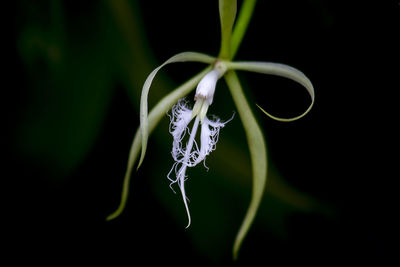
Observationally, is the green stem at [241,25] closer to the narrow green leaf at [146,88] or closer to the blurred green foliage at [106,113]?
the narrow green leaf at [146,88]

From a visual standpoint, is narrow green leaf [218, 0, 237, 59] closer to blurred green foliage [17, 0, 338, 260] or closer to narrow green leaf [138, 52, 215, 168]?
narrow green leaf [138, 52, 215, 168]

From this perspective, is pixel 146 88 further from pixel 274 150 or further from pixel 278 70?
pixel 274 150

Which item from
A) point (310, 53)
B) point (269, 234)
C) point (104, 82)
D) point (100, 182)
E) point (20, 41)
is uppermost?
point (20, 41)

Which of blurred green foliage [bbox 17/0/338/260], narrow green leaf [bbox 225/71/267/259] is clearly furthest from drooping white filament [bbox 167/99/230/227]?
blurred green foliage [bbox 17/0/338/260]

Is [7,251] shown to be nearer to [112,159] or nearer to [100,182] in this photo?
[100,182]

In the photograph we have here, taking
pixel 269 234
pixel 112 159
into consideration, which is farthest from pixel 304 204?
pixel 112 159

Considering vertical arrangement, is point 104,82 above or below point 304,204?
above

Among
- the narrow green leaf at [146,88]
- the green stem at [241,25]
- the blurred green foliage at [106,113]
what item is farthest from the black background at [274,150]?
the narrow green leaf at [146,88]

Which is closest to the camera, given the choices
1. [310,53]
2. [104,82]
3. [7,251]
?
[310,53]
